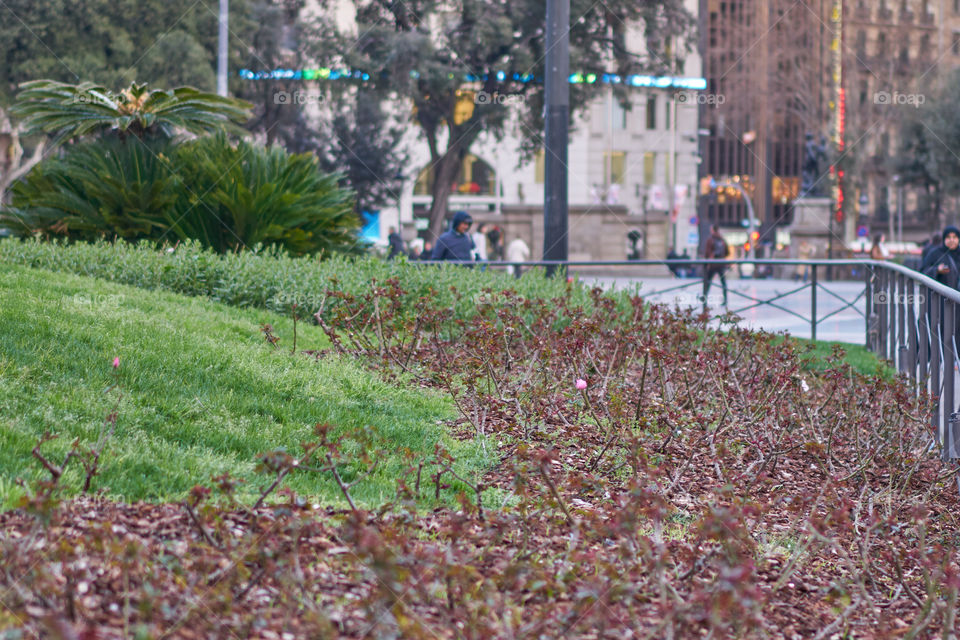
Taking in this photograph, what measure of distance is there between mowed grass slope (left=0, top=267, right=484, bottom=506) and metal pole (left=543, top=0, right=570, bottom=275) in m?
6.26

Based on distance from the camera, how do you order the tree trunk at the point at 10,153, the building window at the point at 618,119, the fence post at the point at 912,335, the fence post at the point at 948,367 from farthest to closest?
the building window at the point at 618,119 < the tree trunk at the point at 10,153 < the fence post at the point at 912,335 < the fence post at the point at 948,367

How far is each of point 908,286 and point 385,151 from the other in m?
35.2

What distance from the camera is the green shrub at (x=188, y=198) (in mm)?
12555

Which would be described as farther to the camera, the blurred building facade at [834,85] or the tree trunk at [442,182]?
the blurred building facade at [834,85]

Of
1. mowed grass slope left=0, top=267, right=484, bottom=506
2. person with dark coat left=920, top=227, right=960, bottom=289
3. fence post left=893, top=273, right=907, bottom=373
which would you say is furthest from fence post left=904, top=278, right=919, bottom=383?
mowed grass slope left=0, top=267, right=484, bottom=506

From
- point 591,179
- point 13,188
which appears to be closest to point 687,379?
point 13,188

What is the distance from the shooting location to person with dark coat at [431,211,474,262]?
557 inches

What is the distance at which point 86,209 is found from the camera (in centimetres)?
1294

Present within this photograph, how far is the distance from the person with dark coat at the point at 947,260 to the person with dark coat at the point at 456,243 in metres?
5.46

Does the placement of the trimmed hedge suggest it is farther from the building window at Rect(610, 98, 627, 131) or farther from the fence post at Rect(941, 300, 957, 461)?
the building window at Rect(610, 98, 627, 131)

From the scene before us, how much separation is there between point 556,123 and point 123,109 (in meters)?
5.11

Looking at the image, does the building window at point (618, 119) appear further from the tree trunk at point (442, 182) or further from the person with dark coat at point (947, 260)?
the person with dark coat at point (947, 260)

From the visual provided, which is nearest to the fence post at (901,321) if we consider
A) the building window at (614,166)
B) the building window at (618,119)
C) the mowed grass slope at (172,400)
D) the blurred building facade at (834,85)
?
the mowed grass slope at (172,400)

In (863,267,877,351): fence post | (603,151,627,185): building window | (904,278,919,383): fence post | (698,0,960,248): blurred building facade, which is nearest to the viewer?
(904,278,919,383): fence post
